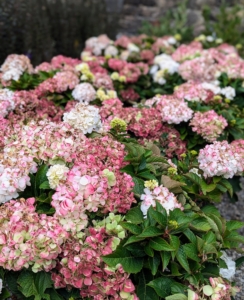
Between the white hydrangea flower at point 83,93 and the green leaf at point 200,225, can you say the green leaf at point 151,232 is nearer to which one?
the green leaf at point 200,225

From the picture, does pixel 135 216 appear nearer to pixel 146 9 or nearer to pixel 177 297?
pixel 177 297

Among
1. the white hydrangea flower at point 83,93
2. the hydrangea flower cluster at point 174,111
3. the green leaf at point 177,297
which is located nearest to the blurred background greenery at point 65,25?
the white hydrangea flower at point 83,93

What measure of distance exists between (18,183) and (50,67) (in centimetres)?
155

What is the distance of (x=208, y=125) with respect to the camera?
237 cm

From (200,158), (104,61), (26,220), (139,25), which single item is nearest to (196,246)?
(200,158)

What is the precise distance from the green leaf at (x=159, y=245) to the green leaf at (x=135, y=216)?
0.10 meters

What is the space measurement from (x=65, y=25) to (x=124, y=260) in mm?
3312

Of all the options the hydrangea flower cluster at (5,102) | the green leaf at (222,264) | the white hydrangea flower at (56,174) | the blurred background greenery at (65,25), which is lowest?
the blurred background greenery at (65,25)

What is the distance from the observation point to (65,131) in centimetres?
184

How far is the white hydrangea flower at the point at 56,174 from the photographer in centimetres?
160

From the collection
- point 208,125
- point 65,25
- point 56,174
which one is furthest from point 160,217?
point 65,25

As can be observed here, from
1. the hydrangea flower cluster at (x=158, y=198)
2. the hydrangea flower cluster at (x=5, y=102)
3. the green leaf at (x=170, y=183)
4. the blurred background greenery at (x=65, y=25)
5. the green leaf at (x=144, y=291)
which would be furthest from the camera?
the blurred background greenery at (x=65, y=25)

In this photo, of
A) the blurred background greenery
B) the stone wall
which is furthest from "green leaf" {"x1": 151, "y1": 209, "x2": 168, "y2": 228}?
the stone wall

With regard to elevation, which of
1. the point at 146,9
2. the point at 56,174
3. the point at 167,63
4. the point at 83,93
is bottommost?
the point at 146,9
